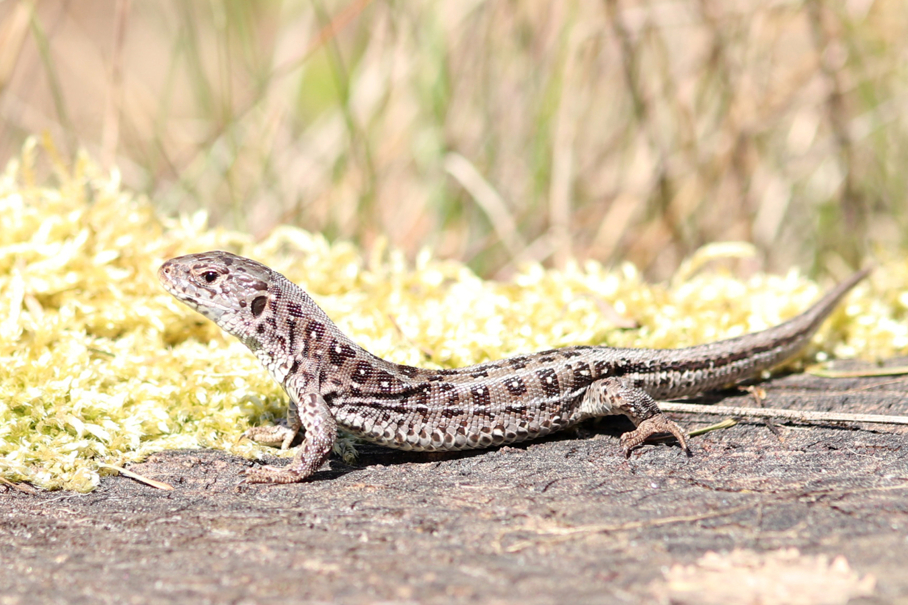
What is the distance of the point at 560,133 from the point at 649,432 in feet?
14.0

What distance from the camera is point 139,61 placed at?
1546 centimetres

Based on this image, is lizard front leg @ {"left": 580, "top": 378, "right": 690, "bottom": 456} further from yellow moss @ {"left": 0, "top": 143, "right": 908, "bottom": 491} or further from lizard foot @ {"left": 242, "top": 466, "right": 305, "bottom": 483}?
lizard foot @ {"left": 242, "top": 466, "right": 305, "bottom": 483}

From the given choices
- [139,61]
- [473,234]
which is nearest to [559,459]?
[473,234]

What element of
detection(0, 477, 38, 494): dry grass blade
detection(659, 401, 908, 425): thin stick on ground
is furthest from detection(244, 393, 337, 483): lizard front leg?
detection(659, 401, 908, 425): thin stick on ground

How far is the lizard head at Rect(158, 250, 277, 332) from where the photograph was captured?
4.01 metres

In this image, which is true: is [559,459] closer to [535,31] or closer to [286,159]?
[535,31]

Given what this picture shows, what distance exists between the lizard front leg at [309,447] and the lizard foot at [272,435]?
0.83ft

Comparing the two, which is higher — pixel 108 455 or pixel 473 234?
pixel 473 234

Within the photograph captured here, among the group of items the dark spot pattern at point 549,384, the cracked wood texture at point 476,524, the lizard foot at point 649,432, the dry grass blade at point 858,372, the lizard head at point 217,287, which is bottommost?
the cracked wood texture at point 476,524

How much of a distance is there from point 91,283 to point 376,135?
387 centimetres

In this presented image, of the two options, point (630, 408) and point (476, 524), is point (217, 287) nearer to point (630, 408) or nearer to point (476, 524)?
point (476, 524)

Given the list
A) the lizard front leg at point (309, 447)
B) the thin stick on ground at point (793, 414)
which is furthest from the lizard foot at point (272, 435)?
the thin stick on ground at point (793, 414)

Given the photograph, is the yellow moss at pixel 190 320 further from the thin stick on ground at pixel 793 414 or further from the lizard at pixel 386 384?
the thin stick on ground at pixel 793 414

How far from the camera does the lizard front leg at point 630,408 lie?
152 inches
